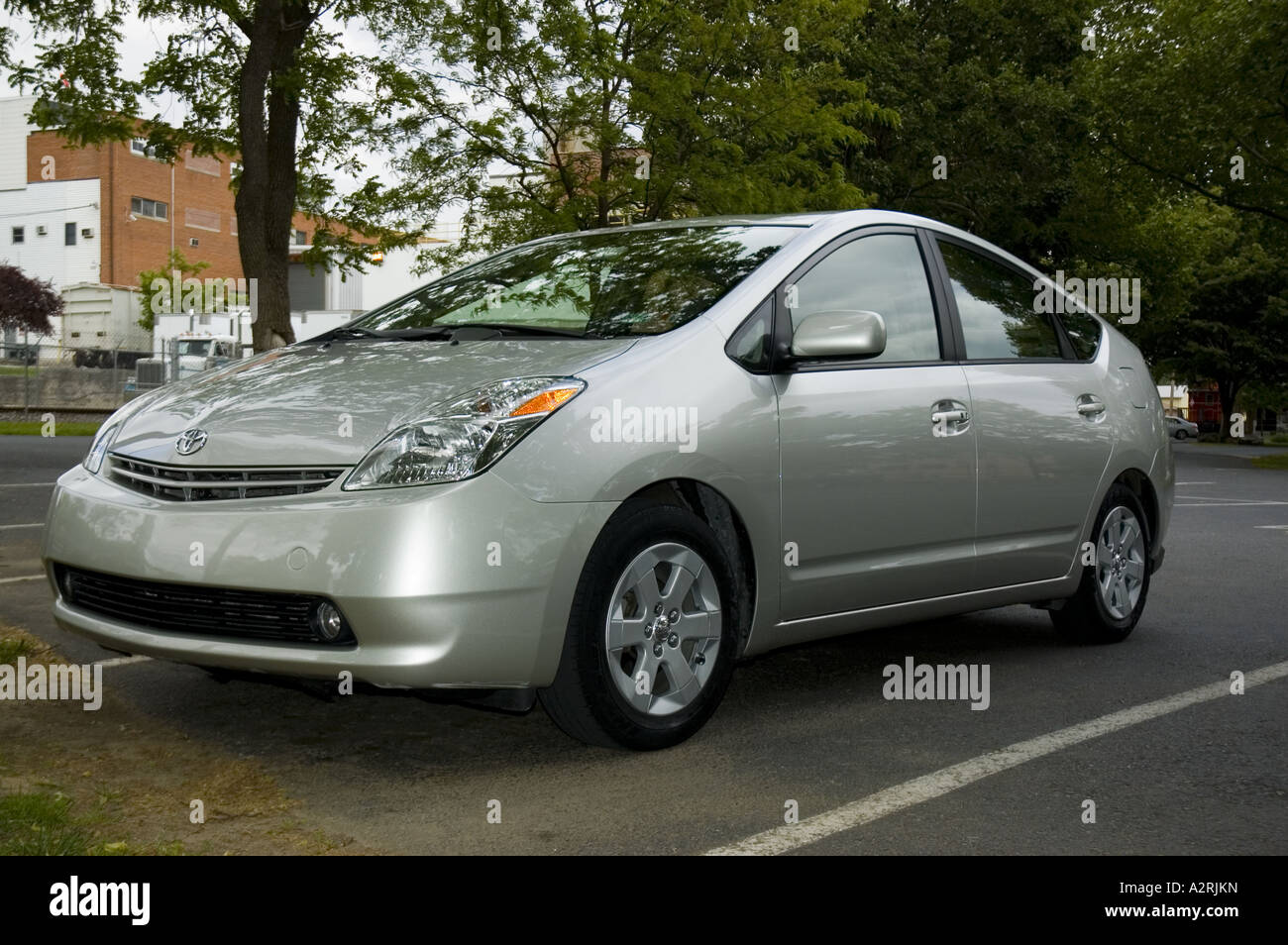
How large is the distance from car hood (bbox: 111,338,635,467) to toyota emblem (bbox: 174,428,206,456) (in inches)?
0.7

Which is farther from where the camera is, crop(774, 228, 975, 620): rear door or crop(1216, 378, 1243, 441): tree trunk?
crop(1216, 378, 1243, 441): tree trunk

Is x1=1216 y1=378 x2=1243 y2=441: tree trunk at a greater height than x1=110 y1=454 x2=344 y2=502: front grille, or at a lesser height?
greater

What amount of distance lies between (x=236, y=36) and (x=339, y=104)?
4.62 feet

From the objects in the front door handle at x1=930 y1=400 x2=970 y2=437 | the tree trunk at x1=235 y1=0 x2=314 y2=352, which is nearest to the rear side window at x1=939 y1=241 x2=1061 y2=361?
the front door handle at x1=930 y1=400 x2=970 y2=437

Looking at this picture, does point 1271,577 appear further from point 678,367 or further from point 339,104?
point 339,104

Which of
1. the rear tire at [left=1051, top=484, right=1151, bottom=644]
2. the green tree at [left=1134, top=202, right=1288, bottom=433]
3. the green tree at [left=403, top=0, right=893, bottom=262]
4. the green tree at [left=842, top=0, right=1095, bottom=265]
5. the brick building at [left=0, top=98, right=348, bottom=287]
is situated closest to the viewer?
the rear tire at [left=1051, top=484, right=1151, bottom=644]

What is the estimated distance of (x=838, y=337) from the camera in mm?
4809

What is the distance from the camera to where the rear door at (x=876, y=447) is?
Result: 4945mm

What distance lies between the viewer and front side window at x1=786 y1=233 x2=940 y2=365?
5.28 metres

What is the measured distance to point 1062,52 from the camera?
33938 millimetres

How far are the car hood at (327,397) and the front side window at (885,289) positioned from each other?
931 mm

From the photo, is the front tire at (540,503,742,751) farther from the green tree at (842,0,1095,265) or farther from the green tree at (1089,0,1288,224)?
the green tree at (842,0,1095,265)

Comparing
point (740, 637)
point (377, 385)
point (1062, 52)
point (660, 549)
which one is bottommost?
point (740, 637)
